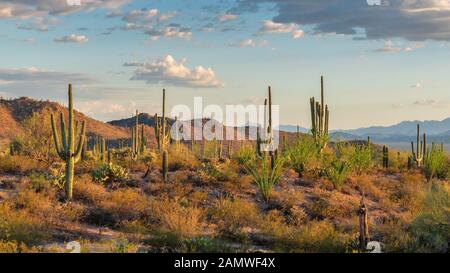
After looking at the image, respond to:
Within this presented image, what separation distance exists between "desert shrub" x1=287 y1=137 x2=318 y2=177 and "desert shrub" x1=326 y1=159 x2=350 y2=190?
1026mm

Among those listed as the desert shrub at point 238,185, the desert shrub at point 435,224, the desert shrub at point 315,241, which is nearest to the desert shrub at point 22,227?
the desert shrub at point 315,241

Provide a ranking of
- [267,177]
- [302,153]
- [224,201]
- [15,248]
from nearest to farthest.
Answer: [15,248]
[224,201]
[267,177]
[302,153]

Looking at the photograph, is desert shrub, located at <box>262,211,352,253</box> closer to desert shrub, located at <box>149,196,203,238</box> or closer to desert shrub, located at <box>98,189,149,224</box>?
desert shrub, located at <box>149,196,203,238</box>

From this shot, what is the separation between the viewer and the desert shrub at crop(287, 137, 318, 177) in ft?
68.8

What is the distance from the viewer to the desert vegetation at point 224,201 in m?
13.0

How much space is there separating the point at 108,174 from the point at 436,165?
13.5 meters

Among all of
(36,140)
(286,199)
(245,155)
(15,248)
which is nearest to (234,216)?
(286,199)

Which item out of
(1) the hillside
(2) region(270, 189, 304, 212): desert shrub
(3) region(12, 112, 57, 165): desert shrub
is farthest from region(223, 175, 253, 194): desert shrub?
(1) the hillside

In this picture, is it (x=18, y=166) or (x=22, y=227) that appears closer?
(x=22, y=227)

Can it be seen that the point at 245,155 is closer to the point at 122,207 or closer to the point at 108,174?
the point at 108,174

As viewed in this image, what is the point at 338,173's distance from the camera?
64.1 feet

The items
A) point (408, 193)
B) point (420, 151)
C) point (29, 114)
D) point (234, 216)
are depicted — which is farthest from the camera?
point (29, 114)
